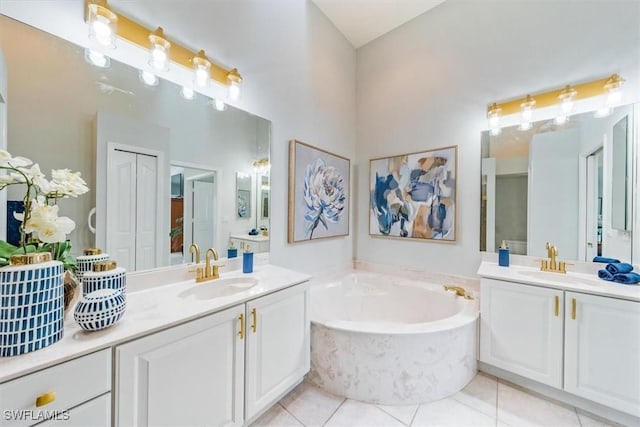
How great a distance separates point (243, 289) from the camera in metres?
1.57

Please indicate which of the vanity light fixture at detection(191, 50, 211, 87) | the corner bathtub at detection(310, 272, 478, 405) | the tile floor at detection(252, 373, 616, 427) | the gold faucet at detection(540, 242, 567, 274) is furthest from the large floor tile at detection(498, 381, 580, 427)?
the vanity light fixture at detection(191, 50, 211, 87)

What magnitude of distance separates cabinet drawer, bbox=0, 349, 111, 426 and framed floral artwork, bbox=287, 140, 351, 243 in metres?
1.50

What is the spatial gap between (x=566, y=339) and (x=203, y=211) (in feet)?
8.20

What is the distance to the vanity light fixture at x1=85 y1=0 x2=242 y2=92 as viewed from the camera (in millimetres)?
1210

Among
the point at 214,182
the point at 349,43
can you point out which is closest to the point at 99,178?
the point at 214,182

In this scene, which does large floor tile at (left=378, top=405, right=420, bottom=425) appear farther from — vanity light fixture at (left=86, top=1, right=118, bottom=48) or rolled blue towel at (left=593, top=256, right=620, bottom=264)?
vanity light fixture at (left=86, top=1, right=118, bottom=48)

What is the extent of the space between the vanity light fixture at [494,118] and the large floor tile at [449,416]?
7.00 ft

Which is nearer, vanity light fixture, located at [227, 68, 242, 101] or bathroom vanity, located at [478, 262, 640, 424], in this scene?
bathroom vanity, located at [478, 262, 640, 424]

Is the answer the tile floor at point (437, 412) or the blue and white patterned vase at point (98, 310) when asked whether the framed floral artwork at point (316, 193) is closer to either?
the tile floor at point (437, 412)

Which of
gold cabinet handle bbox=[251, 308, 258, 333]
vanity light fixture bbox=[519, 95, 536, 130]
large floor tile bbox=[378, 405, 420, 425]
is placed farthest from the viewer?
vanity light fixture bbox=[519, 95, 536, 130]

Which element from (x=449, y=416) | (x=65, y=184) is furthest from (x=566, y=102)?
(x=65, y=184)

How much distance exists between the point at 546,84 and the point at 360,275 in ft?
7.59

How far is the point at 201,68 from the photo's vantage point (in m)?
1.59

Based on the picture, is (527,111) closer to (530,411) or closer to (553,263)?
(553,263)
